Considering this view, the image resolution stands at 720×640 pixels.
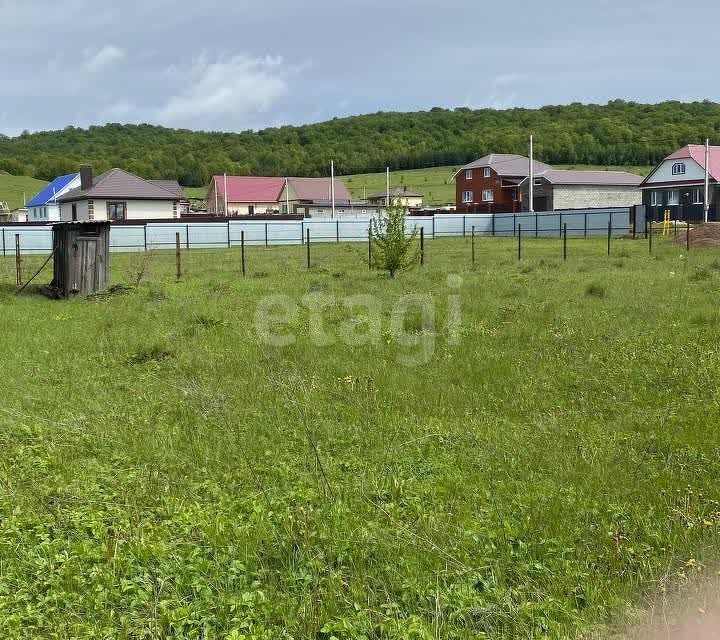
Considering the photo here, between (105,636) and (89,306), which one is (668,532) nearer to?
(105,636)

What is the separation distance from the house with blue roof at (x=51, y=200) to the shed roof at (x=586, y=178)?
4274 centimetres

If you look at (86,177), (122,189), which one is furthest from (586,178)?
(86,177)

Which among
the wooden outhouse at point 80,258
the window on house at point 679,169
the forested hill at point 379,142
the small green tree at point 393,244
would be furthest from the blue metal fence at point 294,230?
the forested hill at point 379,142

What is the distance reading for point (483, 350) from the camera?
8273mm

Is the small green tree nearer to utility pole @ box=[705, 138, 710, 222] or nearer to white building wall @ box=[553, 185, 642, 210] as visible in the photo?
utility pole @ box=[705, 138, 710, 222]

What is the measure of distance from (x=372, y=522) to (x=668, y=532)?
1.68m

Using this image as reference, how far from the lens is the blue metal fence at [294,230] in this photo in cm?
3769

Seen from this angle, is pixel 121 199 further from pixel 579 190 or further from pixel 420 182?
pixel 420 182

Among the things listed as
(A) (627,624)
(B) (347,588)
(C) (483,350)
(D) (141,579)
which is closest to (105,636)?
(D) (141,579)

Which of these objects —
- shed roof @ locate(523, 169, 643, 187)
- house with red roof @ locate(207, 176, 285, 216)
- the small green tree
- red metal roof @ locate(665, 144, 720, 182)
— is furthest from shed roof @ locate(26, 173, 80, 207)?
the small green tree

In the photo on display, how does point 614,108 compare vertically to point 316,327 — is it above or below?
above

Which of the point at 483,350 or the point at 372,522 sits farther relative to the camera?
the point at 483,350

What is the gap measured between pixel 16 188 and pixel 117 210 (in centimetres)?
4525

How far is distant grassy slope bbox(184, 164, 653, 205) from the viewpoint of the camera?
94312 mm
